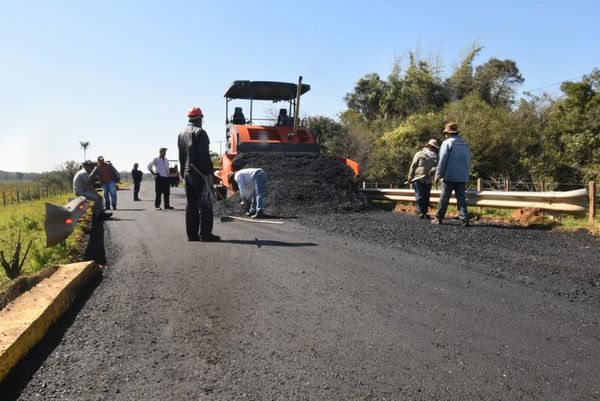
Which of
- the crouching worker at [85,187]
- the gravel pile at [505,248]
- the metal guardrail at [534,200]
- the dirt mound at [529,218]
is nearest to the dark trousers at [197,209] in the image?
the gravel pile at [505,248]

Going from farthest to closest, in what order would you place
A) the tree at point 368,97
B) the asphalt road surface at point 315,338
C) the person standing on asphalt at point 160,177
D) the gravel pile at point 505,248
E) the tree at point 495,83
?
the tree at point 368,97 → the tree at point 495,83 → the person standing on asphalt at point 160,177 → the gravel pile at point 505,248 → the asphalt road surface at point 315,338

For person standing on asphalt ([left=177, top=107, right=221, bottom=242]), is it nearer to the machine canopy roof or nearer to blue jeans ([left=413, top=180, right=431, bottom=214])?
blue jeans ([left=413, top=180, right=431, bottom=214])

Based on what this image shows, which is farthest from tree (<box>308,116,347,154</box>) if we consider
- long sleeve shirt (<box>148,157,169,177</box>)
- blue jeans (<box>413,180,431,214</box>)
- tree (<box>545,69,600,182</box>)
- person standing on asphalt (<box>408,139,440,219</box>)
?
blue jeans (<box>413,180,431,214</box>)

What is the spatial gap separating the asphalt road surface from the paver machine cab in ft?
26.2

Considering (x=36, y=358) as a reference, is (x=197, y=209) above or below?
above

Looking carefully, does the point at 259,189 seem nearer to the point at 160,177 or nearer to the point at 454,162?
the point at 454,162

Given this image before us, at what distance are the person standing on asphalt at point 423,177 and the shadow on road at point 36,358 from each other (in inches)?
282

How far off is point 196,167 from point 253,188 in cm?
287

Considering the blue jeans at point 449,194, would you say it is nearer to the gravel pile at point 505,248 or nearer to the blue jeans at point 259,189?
the gravel pile at point 505,248

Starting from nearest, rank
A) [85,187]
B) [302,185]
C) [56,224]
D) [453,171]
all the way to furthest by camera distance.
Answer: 1. [56,224]
2. [453,171]
3. [302,185]
4. [85,187]

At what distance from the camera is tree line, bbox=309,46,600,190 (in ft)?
66.0

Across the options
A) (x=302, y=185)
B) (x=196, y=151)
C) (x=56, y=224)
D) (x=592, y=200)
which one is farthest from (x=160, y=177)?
(x=592, y=200)

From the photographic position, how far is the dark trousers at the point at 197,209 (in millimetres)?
7461

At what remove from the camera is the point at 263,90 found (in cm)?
1481
